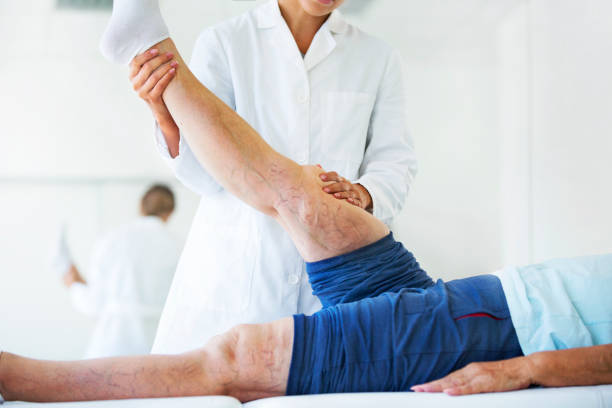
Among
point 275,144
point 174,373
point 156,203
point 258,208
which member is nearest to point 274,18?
point 275,144

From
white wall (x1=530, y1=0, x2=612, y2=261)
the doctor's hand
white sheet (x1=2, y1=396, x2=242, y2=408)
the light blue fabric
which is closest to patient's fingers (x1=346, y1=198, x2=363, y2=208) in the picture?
the doctor's hand

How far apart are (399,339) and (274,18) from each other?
98cm

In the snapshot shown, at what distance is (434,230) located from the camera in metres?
3.33

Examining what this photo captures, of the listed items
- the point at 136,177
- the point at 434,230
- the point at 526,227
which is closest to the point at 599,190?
the point at 526,227

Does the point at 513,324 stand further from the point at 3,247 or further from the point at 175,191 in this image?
the point at 3,247

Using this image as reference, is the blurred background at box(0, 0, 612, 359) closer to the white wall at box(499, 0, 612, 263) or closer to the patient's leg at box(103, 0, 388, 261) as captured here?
the white wall at box(499, 0, 612, 263)

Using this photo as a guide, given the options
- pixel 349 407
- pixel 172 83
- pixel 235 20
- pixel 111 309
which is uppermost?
pixel 235 20

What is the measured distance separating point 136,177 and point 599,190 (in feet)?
8.74

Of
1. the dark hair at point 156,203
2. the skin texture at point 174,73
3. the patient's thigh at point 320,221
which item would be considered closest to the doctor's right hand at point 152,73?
the skin texture at point 174,73

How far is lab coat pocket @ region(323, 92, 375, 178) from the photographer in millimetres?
1634

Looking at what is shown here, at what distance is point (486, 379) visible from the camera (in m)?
1.11

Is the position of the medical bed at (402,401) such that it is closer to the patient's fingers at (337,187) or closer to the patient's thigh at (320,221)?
the patient's thigh at (320,221)

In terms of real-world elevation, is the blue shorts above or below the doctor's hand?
below

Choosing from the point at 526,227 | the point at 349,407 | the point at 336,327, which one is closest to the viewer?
the point at 349,407
